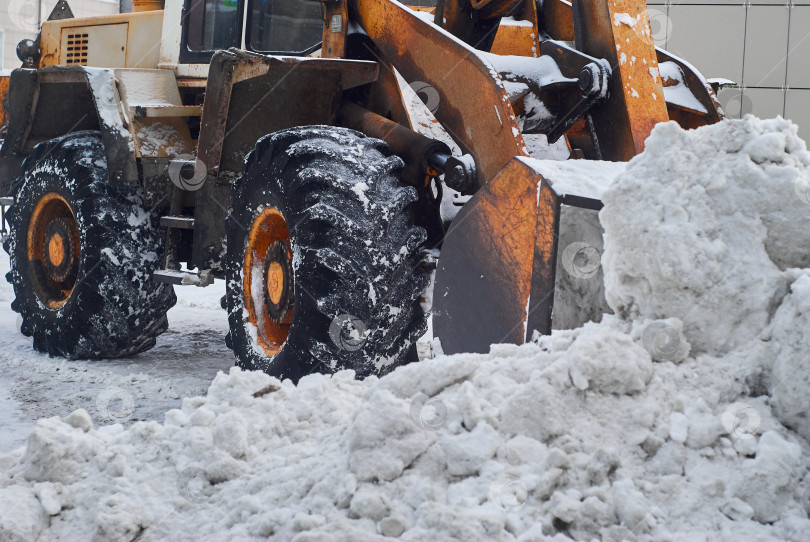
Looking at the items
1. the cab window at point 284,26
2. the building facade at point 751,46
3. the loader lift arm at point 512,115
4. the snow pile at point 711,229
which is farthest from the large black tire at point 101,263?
the building facade at point 751,46

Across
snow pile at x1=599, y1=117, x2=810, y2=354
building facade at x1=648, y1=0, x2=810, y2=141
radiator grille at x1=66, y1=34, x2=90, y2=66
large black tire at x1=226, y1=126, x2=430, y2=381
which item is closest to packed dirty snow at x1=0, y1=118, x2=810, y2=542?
snow pile at x1=599, y1=117, x2=810, y2=354

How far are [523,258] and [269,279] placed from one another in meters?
1.46

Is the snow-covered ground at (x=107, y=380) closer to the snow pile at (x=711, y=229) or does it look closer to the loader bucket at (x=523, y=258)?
the loader bucket at (x=523, y=258)

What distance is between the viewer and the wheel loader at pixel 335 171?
3430mm

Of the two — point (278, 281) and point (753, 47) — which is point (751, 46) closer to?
point (753, 47)

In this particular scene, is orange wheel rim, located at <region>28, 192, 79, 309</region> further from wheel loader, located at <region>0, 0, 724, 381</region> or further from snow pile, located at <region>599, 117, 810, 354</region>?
snow pile, located at <region>599, 117, 810, 354</region>

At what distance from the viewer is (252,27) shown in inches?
203

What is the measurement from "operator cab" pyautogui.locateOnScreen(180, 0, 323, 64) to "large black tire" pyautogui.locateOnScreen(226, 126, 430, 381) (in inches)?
46.4

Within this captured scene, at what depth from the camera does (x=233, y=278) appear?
4.34 metres

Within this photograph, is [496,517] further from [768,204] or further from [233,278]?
[233,278]

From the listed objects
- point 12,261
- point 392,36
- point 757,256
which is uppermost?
point 392,36

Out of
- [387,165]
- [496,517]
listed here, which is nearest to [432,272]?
[387,165]

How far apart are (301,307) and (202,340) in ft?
9.46

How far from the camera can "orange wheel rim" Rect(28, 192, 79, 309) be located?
5.68 m
